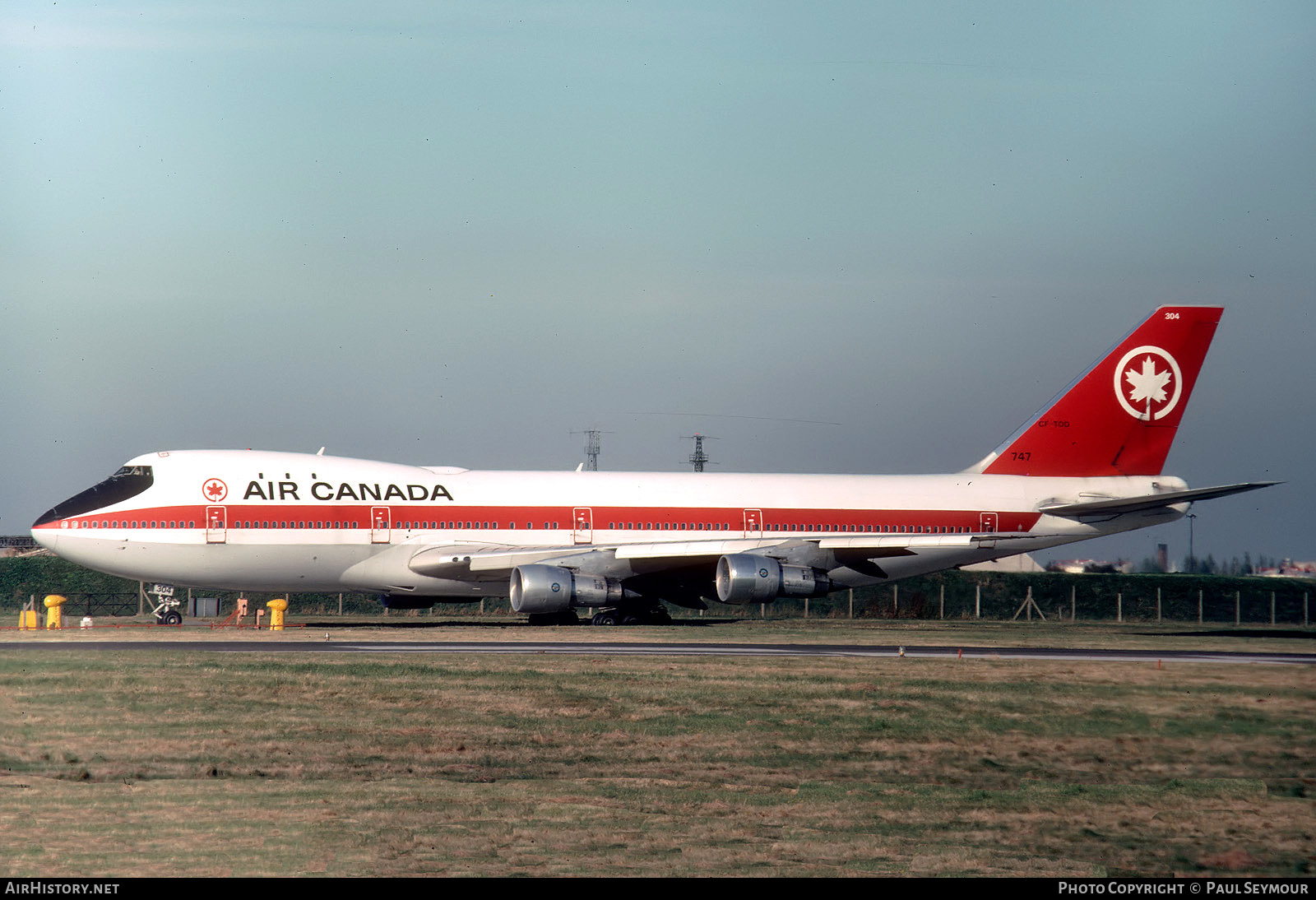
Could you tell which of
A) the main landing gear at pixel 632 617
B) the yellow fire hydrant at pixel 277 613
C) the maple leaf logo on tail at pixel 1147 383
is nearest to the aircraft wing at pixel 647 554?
the main landing gear at pixel 632 617

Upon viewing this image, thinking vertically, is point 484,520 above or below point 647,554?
above

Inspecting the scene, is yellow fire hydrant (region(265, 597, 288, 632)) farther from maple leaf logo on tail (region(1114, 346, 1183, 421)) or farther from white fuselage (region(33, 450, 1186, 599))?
maple leaf logo on tail (region(1114, 346, 1183, 421))

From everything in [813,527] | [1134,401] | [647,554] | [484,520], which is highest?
[1134,401]

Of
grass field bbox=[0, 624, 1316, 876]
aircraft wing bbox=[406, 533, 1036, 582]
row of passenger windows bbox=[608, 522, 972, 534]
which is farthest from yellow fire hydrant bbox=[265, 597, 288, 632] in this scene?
grass field bbox=[0, 624, 1316, 876]

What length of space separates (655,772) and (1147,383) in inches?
1418

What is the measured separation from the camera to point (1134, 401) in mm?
47188

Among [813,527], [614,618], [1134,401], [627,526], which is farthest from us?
[1134,401]

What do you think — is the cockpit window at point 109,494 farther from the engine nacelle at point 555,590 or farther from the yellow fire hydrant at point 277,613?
the engine nacelle at point 555,590

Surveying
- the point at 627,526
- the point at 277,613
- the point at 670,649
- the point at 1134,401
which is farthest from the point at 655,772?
the point at 1134,401

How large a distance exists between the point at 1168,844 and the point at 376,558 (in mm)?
31190

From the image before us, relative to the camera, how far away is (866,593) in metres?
60.2

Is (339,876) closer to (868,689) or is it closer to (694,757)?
(694,757)

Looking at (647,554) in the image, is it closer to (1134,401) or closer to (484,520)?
(484,520)
